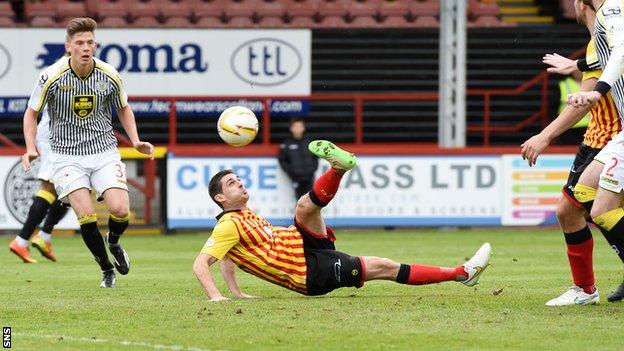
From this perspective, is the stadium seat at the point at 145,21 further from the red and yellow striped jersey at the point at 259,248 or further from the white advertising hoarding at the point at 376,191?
the red and yellow striped jersey at the point at 259,248

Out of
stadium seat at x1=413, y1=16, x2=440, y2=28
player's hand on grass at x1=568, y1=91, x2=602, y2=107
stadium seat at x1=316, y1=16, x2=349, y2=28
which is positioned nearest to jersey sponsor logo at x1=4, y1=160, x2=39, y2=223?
stadium seat at x1=316, y1=16, x2=349, y2=28

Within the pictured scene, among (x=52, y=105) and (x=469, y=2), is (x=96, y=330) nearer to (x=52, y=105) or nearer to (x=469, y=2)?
(x=52, y=105)

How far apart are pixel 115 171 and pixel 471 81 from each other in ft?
41.4

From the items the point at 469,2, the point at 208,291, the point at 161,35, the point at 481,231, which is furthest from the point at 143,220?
the point at 208,291

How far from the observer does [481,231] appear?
19438 millimetres

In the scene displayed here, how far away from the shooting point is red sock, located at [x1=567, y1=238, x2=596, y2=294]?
9453mm

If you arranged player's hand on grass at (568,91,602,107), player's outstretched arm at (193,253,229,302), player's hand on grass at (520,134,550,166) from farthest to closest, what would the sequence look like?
player's outstretched arm at (193,253,229,302)
player's hand on grass at (520,134,550,166)
player's hand on grass at (568,91,602,107)

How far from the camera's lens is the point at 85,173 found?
36.7ft

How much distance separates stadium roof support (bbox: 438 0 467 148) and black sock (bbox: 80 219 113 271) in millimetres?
9352

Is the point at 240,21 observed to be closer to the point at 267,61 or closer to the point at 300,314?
the point at 267,61

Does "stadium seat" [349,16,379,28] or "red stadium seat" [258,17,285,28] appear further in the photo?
"stadium seat" [349,16,379,28]

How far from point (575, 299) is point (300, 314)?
2.04 metres

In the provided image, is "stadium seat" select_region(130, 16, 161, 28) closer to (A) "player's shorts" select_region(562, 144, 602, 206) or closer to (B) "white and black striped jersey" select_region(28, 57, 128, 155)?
(B) "white and black striped jersey" select_region(28, 57, 128, 155)

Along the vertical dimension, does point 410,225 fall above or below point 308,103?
below
